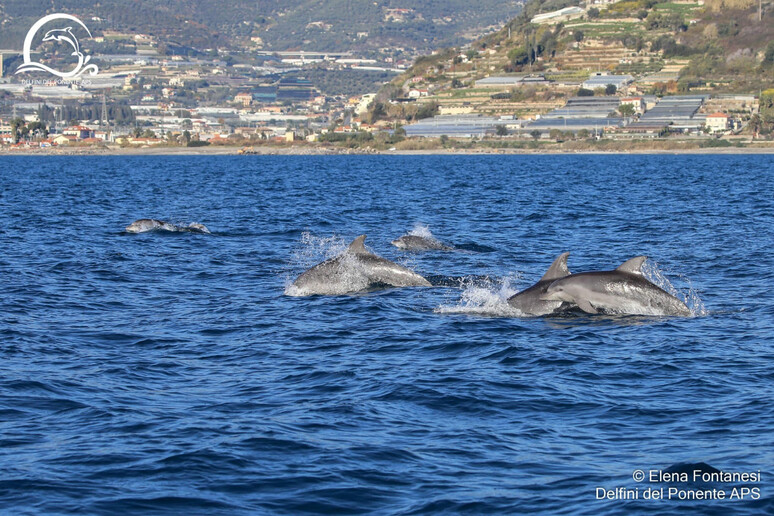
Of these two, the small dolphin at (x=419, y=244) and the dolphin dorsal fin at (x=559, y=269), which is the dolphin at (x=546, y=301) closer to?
the dolphin dorsal fin at (x=559, y=269)

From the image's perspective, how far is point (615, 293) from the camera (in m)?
19.1

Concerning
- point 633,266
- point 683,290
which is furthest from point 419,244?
point 633,266

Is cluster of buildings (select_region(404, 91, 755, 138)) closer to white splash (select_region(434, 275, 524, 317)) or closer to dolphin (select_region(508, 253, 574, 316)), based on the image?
white splash (select_region(434, 275, 524, 317))

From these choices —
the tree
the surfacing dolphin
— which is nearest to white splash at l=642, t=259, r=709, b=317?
the surfacing dolphin

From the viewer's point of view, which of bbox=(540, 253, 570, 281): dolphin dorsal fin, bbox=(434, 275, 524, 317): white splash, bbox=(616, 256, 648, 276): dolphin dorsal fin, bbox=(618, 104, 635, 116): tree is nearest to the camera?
bbox=(616, 256, 648, 276): dolphin dorsal fin

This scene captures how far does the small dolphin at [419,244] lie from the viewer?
3142 centimetres

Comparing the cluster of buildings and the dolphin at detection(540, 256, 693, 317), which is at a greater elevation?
the cluster of buildings

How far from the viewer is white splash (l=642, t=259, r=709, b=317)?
20252mm

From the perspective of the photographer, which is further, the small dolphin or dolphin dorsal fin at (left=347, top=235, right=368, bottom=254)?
the small dolphin

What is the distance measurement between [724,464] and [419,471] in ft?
11.1

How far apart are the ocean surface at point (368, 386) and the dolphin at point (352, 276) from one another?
59 cm

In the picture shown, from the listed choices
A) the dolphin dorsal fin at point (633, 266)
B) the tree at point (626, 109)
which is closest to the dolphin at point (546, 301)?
the dolphin dorsal fin at point (633, 266)

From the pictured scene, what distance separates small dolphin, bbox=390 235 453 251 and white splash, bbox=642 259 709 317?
750cm

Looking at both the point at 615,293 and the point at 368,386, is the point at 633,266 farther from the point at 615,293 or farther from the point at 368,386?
the point at 368,386
